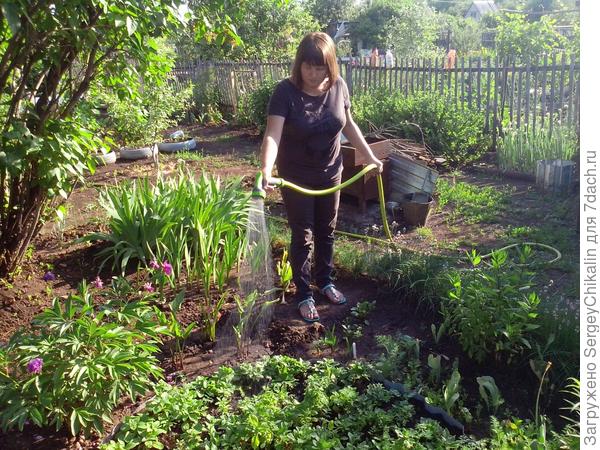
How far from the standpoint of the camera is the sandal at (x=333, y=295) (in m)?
3.62

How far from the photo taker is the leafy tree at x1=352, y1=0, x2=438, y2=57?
24.5 metres

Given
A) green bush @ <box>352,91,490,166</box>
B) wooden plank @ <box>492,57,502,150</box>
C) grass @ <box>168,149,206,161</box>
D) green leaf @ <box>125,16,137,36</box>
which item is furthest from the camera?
grass @ <box>168,149,206,161</box>

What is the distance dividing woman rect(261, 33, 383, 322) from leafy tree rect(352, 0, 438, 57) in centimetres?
1959

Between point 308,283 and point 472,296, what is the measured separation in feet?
3.69

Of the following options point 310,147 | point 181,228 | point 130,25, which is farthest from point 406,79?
point 130,25

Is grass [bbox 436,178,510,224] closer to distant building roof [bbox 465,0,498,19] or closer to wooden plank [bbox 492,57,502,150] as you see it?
wooden plank [bbox 492,57,502,150]

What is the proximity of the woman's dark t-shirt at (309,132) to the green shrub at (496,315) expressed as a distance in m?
1.09

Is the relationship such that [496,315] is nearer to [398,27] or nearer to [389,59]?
[389,59]

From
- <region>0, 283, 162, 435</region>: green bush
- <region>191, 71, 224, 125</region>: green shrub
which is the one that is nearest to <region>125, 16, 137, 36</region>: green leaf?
<region>0, 283, 162, 435</region>: green bush

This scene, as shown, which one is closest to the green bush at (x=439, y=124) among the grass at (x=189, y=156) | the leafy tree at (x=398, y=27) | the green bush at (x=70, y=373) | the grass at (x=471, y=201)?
the grass at (x=471, y=201)

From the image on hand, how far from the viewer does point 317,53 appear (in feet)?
9.75

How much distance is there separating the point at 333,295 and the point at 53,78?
2.39m

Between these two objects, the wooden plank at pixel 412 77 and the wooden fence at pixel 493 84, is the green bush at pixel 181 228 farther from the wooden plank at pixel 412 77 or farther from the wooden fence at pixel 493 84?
the wooden plank at pixel 412 77
